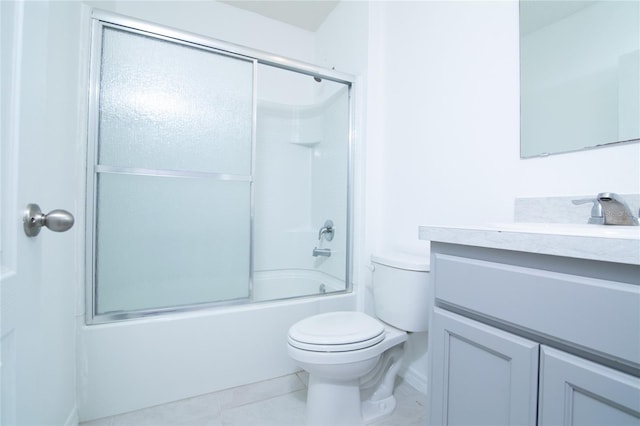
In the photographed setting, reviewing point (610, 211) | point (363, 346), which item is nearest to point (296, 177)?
point (363, 346)

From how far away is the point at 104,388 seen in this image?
4.13 ft

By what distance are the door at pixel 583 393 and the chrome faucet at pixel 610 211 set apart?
1.63 ft

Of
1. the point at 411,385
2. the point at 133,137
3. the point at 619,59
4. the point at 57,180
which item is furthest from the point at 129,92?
the point at 411,385

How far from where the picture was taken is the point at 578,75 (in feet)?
3.27

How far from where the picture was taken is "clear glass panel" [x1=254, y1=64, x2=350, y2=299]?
2.14 m

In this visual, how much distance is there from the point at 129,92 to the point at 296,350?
1.41 m

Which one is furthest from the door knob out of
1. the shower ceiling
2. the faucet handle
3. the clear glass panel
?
the shower ceiling

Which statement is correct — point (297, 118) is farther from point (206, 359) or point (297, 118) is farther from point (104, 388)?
point (104, 388)

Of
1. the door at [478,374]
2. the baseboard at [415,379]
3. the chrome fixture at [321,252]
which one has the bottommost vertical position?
the baseboard at [415,379]

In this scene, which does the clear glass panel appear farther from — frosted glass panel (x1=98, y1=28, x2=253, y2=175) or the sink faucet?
the sink faucet

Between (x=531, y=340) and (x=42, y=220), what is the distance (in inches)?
39.9

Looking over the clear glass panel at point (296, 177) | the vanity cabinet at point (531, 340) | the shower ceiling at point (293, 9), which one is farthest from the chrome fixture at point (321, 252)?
the shower ceiling at point (293, 9)

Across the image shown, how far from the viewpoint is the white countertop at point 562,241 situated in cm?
49

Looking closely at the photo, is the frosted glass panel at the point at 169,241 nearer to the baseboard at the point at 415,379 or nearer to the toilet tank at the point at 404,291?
the toilet tank at the point at 404,291
